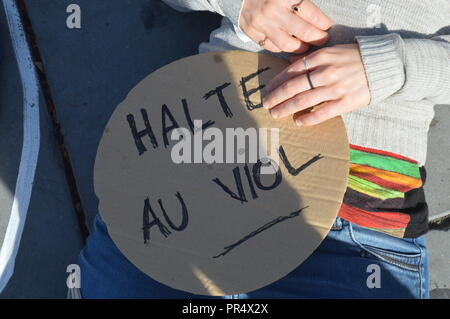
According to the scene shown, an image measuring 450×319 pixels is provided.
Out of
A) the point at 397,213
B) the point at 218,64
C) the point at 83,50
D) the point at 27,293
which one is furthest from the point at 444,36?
the point at 27,293

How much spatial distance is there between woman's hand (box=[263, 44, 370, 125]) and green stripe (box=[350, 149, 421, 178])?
0.12 metres

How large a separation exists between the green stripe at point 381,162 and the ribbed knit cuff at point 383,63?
141 mm

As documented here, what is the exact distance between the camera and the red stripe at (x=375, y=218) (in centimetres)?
95

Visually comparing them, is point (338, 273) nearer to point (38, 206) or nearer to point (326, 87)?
point (326, 87)

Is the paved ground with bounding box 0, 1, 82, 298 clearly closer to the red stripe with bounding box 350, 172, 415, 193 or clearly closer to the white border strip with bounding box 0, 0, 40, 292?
the white border strip with bounding box 0, 0, 40, 292

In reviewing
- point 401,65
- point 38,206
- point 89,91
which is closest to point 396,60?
point 401,65

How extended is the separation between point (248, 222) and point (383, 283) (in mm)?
386

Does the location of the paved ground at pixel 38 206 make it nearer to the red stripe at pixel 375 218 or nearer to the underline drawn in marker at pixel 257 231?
the underline drawn in marker at pixel 257 231

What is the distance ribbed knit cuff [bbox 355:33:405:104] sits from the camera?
0.84 meters

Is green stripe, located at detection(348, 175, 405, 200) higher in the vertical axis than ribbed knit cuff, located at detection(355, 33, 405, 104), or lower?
lower

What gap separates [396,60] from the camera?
839mm

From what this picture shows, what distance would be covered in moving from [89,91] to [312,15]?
0.79m

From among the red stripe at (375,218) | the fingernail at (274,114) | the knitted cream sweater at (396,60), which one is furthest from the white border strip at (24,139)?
the red stripe at (375,218)

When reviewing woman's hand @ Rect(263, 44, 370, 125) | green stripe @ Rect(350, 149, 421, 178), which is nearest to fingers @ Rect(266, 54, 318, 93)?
woman's hand @ Rect(263, 44, 370, 125)
